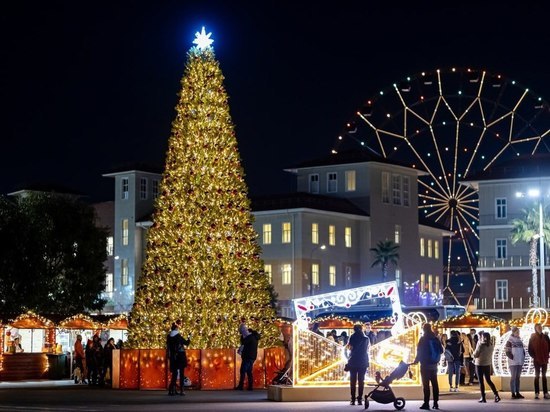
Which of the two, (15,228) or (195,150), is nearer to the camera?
A: (195,150)

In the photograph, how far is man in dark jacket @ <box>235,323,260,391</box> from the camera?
32.1 m

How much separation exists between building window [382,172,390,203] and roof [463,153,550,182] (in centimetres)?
878

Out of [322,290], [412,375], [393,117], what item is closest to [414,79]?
[393,117]

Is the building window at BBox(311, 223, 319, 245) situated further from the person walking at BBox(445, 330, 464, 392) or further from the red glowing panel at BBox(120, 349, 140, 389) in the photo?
the red glowing panel at BBox(120, 349, 140, 389)

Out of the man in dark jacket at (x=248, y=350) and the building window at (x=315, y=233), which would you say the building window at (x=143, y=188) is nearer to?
the building window at (x=315, y=233)

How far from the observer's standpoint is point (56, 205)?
78.6 metres

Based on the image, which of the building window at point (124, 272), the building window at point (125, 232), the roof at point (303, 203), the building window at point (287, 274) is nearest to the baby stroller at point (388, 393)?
the building window at point (287, 274)

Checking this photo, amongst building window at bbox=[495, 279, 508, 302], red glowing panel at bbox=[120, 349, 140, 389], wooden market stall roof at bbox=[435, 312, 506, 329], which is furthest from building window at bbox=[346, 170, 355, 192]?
red glowing panel at bbox=[120, 349, 140, 389]

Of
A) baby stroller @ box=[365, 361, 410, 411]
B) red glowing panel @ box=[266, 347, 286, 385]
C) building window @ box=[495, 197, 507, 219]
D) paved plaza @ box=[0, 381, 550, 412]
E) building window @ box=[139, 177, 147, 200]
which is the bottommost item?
paved plaza @ box=[0, 381, 550, 412]

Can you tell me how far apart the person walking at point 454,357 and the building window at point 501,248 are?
59.9 m

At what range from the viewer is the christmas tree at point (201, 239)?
33875mm

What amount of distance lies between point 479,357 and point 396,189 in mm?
76258

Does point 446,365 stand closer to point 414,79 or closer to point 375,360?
point 375,360

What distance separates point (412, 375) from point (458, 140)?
5921 cm
